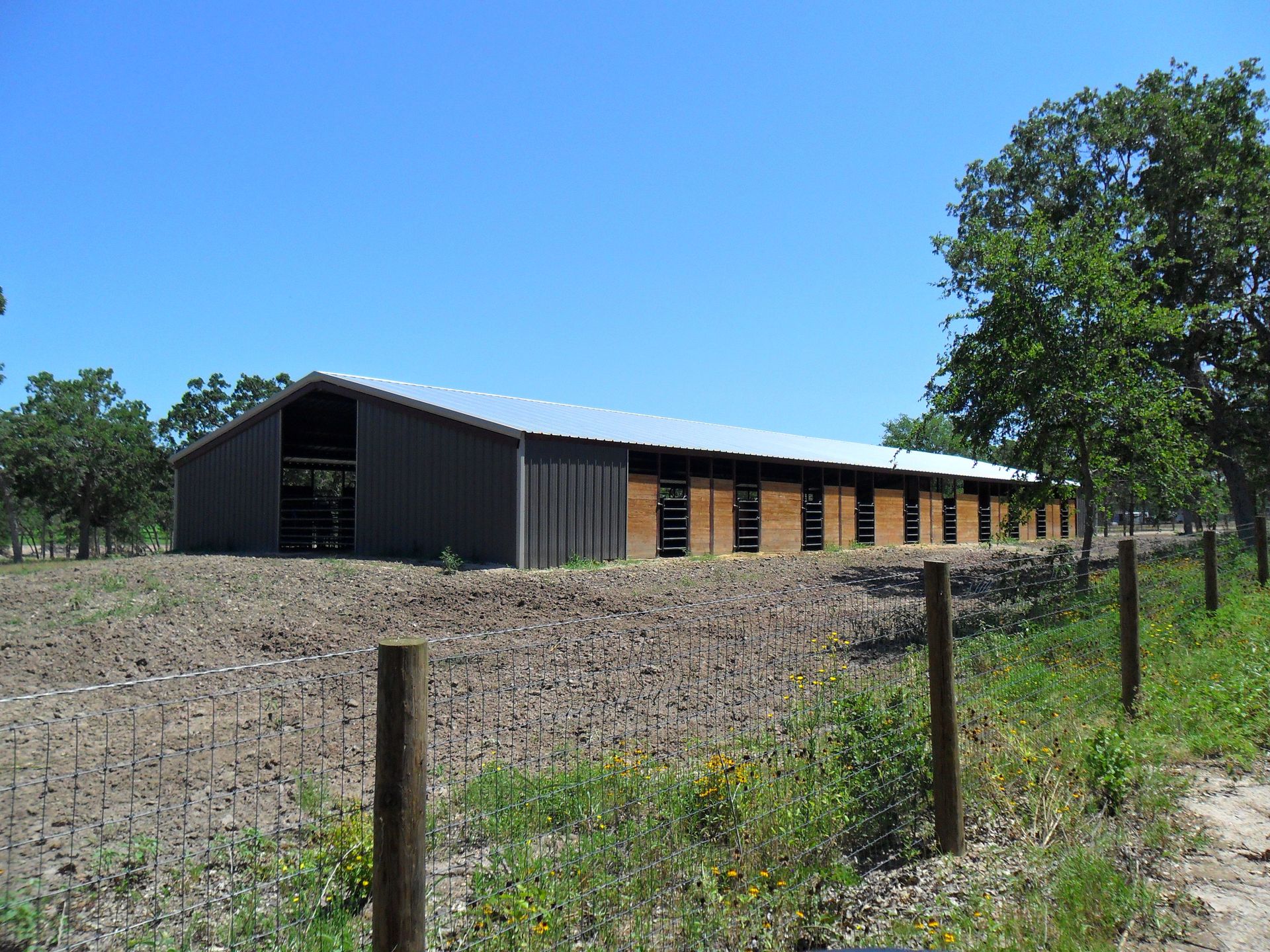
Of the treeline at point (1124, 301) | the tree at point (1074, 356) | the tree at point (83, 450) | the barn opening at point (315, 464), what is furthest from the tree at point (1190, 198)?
the tree at point (83, 450)

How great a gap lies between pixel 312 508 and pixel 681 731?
21541 millimetres

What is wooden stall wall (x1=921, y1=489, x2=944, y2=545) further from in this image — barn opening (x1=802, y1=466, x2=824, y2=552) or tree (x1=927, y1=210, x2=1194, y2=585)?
tree (x1=927, y1=210, x2=1194, y2=585)

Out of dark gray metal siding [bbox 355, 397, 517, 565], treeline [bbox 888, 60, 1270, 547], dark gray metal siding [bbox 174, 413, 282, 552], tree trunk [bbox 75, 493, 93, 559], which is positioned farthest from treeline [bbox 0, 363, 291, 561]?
treeline [bbox 888, 60, 1270, 547]

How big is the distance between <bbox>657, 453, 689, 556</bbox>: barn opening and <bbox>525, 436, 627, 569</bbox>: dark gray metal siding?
1522mm

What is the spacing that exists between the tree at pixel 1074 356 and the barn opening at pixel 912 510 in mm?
16614

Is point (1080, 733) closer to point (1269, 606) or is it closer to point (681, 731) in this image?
point (681, 731)

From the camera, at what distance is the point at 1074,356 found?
1338cm

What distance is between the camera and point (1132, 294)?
13523mm

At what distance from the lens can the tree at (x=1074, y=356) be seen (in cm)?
1332

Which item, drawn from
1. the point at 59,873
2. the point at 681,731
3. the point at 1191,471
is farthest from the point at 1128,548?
the point at 1191,471

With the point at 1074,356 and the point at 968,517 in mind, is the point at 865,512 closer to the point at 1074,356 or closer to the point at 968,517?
the point at 968,517

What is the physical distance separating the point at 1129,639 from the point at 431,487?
17.2m

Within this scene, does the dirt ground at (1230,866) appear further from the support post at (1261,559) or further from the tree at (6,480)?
the tree at (6,480)

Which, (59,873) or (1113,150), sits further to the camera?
(1113,150)
